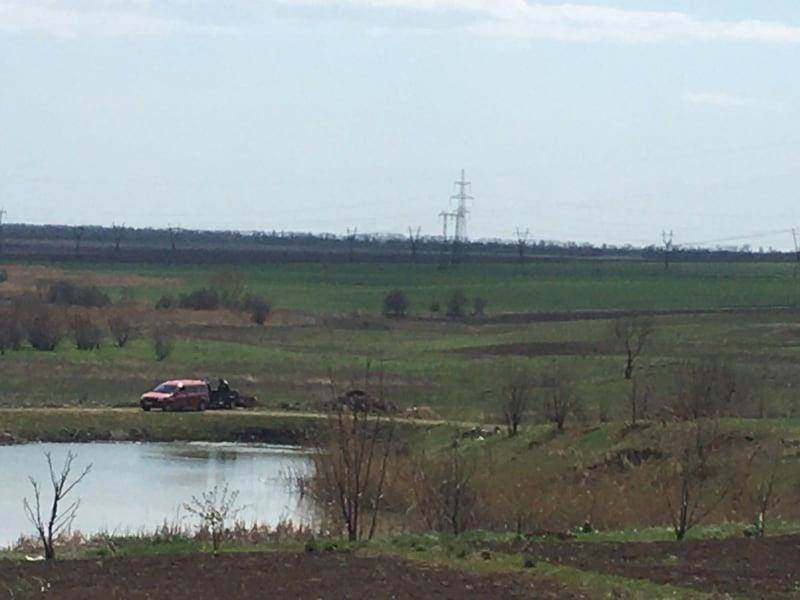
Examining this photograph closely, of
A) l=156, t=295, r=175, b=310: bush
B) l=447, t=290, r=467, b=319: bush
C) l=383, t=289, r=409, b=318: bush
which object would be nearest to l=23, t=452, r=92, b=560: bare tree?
l=156, t=295, r=175, b=310: bush

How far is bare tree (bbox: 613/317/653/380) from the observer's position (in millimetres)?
58719

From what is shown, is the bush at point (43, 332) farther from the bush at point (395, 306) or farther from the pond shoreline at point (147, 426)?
the bush at point (395, 306)

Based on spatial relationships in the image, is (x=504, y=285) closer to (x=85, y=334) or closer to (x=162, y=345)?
(x=85, y=334)

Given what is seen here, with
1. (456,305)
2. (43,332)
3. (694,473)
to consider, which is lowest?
(43,332)

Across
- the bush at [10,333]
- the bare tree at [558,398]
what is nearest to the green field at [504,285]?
the bush at [10,333]

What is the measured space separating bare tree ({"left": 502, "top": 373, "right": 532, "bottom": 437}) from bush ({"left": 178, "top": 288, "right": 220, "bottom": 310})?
47438mm

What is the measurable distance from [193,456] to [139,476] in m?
6.25

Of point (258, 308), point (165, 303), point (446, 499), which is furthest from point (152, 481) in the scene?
point (165, 303)

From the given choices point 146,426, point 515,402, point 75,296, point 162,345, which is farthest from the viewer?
point 75,296

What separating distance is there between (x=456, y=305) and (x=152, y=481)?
61918 mm

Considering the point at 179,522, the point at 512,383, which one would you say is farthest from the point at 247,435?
the point at 179,522

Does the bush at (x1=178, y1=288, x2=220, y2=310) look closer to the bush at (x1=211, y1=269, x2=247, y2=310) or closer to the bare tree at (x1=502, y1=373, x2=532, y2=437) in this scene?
the bush at (x1=211, y1=269, x2=247, y2=310)

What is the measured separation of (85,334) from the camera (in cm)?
7056

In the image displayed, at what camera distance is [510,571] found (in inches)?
765
